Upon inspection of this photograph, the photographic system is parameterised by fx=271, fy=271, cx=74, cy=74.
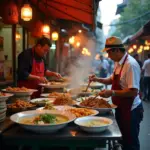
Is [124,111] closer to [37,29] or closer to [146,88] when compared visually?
[37,29]

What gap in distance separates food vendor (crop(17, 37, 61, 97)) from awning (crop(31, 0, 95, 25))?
10.0 feet

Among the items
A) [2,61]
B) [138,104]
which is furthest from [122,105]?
[2,61]

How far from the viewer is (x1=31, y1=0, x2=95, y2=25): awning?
27.8ft

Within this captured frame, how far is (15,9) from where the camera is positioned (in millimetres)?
6578

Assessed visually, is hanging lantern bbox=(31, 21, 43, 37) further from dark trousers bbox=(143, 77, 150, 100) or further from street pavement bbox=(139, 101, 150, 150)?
dark trousers bbox=(143, 77, 150, 100)

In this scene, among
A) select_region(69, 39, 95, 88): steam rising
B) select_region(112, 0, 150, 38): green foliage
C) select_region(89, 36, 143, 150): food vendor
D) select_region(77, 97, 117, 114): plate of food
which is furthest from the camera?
select_region(112, 0, 150, 38): green foliage

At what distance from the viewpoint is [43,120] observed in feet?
10.2

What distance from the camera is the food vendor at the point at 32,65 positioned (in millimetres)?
5638

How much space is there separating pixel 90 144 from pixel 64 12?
6.92 meters

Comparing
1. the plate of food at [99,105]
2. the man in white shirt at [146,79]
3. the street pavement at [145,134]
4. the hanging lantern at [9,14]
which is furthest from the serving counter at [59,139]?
the man in white shirt at [146,79]

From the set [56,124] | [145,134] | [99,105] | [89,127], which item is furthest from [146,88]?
[56,124]

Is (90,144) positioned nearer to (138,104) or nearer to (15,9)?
(138,104)

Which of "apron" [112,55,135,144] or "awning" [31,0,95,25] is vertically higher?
"awning" [31,0,95,25]

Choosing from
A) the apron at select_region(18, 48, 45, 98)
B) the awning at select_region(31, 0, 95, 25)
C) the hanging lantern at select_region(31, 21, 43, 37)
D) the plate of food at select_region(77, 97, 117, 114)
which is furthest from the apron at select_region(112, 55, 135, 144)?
the hanging lantern at select_region(31, 21, 43, 37)
